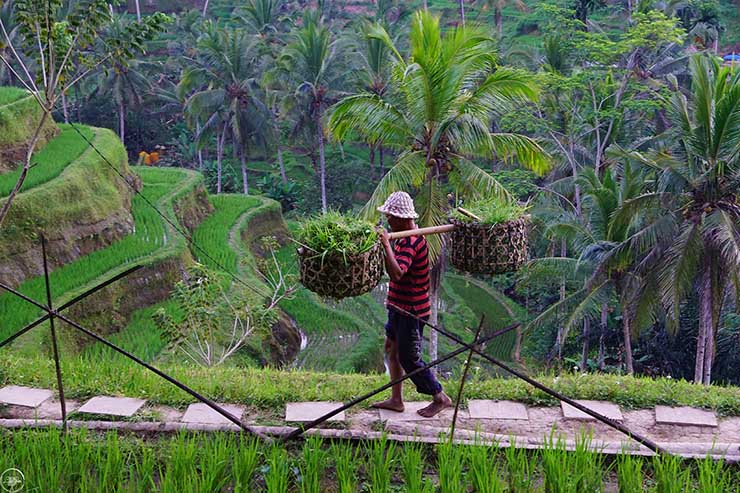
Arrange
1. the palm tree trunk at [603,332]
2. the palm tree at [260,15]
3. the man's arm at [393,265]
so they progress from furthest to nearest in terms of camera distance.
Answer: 1. the palm tree at [260,15]
2. the palm tree trunk at [603,332]
3. the man's arm at [393,265]

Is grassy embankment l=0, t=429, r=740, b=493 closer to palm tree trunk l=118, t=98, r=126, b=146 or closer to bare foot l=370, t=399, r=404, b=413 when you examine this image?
bare foot l=370, t=399, r=404, b=413

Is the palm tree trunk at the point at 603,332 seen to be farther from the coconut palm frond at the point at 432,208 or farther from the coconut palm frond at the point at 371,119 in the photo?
the coconut palm frond at the point at 371,119

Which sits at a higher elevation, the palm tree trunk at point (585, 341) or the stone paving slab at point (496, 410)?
the stone paving slab at point (496, 410)

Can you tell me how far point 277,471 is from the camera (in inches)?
165

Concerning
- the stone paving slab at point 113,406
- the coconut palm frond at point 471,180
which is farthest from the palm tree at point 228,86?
the stone paving slab at point 113,406

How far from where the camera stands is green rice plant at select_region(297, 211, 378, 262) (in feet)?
13.9

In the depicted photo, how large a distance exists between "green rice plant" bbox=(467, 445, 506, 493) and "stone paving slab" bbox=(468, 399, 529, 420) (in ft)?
2.83

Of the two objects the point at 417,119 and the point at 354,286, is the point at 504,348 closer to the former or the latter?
the point at 417,119

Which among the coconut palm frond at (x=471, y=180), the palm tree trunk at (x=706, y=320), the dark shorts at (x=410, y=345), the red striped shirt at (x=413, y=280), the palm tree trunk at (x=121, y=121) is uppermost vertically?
the palm tree trunk at (x=121, y=121)

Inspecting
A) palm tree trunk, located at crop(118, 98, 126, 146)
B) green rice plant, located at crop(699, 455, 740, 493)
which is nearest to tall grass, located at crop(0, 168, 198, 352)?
green rice plant, located at crop(699, 455, 740, 493)

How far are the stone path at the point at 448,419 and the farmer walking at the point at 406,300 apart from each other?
0.18m

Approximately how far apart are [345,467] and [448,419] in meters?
1.17

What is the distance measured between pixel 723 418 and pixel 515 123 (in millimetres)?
15820

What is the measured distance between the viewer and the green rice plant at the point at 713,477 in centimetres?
404
